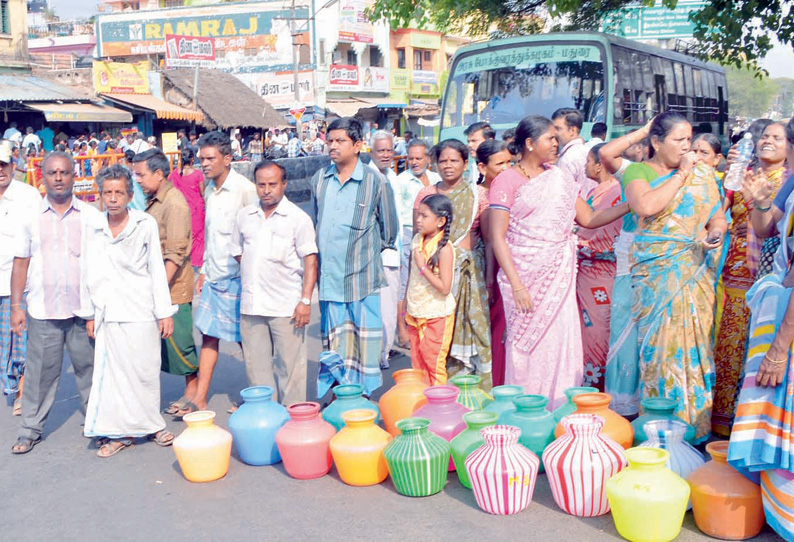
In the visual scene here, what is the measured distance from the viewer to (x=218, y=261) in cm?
509

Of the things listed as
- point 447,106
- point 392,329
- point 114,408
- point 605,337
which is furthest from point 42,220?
point 447,106

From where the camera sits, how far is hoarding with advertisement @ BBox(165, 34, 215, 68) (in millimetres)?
28155

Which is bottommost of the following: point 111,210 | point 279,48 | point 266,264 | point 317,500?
point 317,500

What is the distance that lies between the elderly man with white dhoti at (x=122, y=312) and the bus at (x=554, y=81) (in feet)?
25.9

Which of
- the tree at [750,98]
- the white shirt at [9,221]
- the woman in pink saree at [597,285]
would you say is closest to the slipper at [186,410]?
the white shirt at [9,221]

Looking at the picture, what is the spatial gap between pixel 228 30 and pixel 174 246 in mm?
32756

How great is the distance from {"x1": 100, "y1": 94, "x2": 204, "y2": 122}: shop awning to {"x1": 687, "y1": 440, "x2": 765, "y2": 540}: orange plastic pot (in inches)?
987

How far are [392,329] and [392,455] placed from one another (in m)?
2.59

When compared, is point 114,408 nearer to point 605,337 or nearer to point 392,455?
point 392,455

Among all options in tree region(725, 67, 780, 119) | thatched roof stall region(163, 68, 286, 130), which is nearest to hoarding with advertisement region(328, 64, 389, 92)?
thatched roof stall region(163, 68, 286, 130)

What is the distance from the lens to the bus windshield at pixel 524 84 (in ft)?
37.7

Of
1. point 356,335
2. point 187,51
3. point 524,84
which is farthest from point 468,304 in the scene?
point 187,51

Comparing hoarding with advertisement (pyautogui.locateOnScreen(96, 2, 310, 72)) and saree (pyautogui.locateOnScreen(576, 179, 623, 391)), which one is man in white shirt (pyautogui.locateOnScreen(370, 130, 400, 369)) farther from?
hoarding with advertisement (pyautogui.locateOnScreen(96, 2, 310, 72))

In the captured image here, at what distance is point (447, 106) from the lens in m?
12.9
